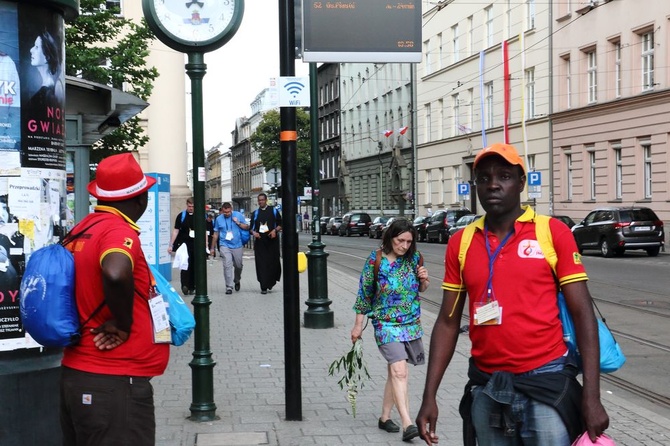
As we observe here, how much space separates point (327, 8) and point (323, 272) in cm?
568

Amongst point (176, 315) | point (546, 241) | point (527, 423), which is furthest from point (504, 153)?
point (176, 315)

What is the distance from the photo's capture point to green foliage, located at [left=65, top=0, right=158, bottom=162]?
61.4 ft

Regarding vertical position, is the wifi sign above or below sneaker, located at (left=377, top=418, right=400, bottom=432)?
above

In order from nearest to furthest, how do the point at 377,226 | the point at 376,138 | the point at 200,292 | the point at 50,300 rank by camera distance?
the point at 50,300 < the point at 200,292 < the point at 377,226 < the point at 376,138

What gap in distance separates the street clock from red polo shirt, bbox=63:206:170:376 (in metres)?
3.29

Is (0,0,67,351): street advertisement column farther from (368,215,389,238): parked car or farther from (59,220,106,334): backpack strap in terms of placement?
(368,215,389,238): parked car

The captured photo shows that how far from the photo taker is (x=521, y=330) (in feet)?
11.4

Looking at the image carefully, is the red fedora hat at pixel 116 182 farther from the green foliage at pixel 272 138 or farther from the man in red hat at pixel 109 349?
the green foliage at pixel 272 138

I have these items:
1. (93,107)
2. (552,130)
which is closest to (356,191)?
(552,130)

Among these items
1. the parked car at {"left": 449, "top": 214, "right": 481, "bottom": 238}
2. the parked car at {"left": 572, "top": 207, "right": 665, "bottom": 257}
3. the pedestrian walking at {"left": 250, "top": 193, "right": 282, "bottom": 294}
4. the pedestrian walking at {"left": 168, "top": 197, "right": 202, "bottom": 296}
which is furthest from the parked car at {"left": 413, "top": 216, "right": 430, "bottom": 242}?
the pedestrian walking at {"left": 168, "top": 197, "right": 202, "bottom": 296}

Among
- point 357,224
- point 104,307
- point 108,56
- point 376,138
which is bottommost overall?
point 357,224

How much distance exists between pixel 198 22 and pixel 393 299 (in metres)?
2.45

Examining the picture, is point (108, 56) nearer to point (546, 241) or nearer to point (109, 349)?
point (109, 349)

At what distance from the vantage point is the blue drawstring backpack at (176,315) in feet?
13.4
